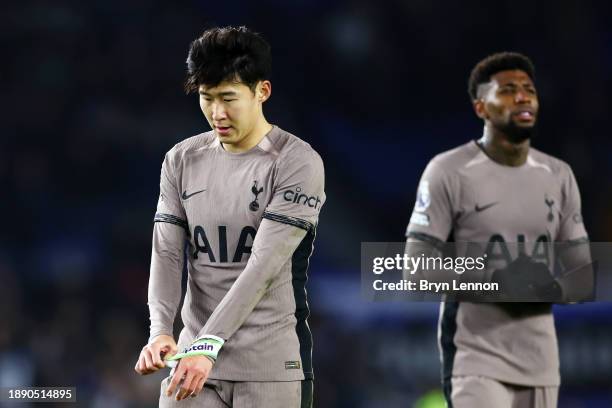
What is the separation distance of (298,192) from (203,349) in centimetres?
61

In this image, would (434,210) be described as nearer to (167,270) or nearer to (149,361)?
(167,270)

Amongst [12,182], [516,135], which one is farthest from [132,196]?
[516,135]

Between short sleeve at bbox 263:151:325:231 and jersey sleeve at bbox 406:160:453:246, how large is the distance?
1.26 metres

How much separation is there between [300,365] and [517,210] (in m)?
1.69

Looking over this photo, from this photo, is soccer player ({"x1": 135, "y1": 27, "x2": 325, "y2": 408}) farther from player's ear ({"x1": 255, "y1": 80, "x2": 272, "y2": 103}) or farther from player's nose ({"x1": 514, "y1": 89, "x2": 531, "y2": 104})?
player's nose ({"x1": 514, "y1": 89, "x2": 531, "y2": 104})

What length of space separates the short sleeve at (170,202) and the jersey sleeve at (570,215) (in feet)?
6.59

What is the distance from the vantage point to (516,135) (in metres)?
5.08

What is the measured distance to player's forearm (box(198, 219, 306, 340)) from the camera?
344cm

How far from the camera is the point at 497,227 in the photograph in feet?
16.0

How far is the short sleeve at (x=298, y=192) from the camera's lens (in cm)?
354

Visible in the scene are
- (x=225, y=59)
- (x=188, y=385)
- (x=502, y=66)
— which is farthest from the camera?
(x=502, y=66)

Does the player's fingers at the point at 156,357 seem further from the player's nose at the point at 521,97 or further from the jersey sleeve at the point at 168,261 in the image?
the player's nose at the point at 521,97

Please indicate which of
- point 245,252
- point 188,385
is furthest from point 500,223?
point 188,385

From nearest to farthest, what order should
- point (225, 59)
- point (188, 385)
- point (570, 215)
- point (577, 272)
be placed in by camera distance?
point (188, 385) → point (225, 59) → point (577, 272) → point (570, 215)
